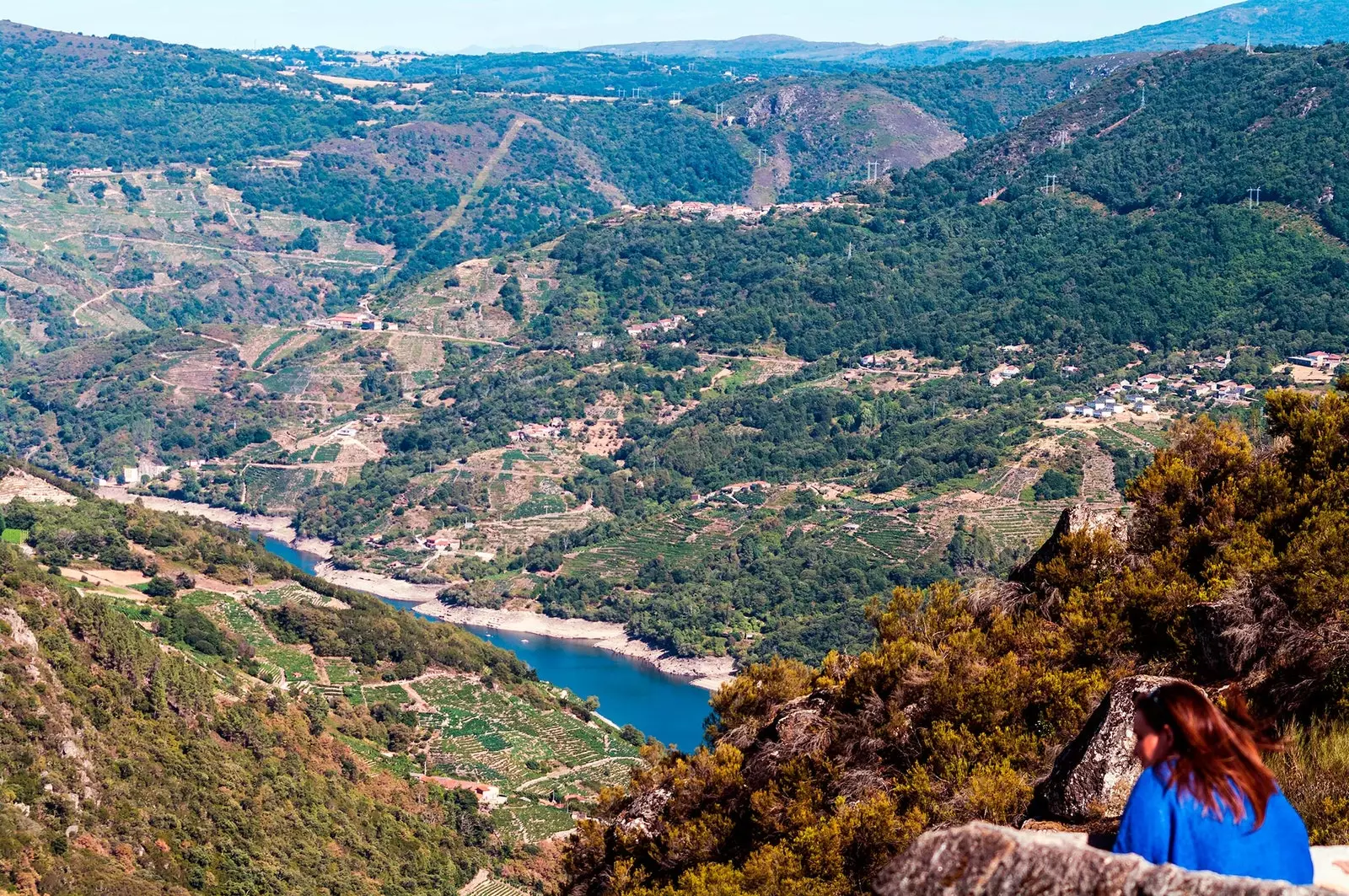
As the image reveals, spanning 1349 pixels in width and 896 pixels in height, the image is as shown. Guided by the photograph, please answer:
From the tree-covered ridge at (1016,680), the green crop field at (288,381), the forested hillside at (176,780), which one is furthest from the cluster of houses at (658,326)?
the tree-covered ridge at (1016,680)

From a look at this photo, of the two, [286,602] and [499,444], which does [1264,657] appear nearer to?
[286,602]

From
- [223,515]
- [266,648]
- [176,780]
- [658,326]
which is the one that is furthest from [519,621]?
[658,326]

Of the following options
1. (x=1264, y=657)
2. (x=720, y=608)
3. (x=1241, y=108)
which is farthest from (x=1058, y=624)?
(x=1241, y=108)

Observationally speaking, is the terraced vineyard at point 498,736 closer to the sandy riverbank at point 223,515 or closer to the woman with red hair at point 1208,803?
the woman with red hair at point 1208,803

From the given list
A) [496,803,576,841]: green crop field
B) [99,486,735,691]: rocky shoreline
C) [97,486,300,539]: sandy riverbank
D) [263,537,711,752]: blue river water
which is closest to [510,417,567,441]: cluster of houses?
[99,486,735,691]: rocky shoreline

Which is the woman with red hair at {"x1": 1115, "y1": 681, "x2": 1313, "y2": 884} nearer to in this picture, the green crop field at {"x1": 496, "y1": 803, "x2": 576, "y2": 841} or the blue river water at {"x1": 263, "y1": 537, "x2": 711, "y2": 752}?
the green crop field at {"x1": 496, "y1": 803, "x2": 576, "y2": 841}

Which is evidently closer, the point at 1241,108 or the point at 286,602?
the point at 286,602

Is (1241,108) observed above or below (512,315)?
above
